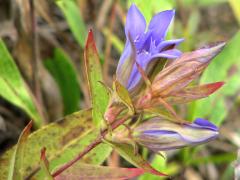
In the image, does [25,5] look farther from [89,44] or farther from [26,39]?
[89,44]

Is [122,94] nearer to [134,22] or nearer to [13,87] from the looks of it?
[134,22]

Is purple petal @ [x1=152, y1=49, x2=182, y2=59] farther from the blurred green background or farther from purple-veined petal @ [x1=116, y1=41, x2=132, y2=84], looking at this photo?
the blurred green background

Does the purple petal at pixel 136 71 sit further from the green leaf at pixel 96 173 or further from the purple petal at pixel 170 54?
the green leaf at pixel 96 173

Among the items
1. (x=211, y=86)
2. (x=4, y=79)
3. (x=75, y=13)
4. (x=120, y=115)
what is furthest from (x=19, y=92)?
(x=211, y=86)

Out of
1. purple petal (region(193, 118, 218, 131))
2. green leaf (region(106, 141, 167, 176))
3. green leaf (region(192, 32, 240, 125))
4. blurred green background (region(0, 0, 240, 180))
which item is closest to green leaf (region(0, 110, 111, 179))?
blurred green background (region(0, 0, 240, 180))

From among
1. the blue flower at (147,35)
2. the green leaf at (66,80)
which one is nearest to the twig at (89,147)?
the blue flower at (147,35)

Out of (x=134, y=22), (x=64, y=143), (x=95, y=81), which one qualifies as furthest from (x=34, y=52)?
(x=134, y=22)

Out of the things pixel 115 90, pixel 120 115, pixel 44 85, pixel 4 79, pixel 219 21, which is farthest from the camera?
pixel 219 21
